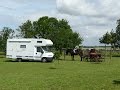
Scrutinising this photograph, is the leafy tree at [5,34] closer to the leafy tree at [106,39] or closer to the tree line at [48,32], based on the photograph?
the tree line at [48,32]

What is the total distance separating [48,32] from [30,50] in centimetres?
4813

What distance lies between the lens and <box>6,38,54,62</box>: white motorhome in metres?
43.2

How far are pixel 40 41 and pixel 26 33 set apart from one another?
43912 millimetres

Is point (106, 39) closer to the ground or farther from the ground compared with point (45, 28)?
closer to the ground

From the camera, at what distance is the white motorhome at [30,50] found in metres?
43.2

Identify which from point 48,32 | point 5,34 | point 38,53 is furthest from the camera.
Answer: point 48,32

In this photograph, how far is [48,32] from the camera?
3622 inches

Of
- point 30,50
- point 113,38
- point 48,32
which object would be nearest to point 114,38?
point 113,38

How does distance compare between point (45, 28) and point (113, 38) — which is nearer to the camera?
point (113, 38)

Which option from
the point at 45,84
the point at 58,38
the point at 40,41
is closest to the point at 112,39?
the point at 58,38

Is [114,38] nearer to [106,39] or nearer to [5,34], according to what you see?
[106,39]

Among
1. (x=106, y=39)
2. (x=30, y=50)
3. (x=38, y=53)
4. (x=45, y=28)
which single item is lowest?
(x=38, y=53)

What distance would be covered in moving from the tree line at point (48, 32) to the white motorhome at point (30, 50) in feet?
43.7

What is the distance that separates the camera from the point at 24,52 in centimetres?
4425
